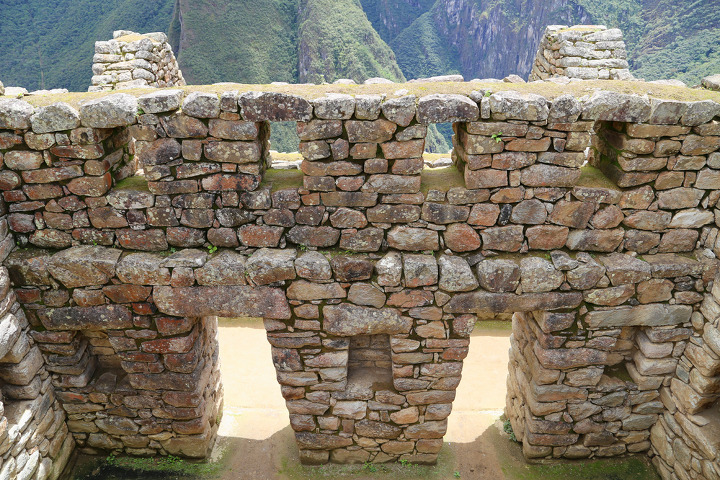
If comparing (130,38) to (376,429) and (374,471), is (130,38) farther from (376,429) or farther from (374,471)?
(374,471)

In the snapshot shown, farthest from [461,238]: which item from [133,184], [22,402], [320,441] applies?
[22,402]

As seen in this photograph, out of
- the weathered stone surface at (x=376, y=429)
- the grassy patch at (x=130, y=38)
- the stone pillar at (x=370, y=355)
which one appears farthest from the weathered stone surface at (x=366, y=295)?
the grassy patch at (x=130, y=38)

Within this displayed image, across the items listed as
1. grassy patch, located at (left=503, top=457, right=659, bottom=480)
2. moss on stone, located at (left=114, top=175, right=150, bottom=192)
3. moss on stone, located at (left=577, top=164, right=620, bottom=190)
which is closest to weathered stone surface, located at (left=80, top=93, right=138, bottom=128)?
moss on stone, located at (left=114, top=175, right=150, bottom=192)

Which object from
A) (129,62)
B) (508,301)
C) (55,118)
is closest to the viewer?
(55,118)

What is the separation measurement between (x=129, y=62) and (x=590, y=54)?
7783mm

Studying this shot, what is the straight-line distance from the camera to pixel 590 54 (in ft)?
28.3

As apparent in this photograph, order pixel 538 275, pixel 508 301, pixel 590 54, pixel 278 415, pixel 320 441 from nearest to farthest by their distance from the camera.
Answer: pixel 538 275 → pixel 508 301 → pixel 320 441 → pixel 278 415 → pixel 590 54

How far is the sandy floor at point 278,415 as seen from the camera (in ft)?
20.0

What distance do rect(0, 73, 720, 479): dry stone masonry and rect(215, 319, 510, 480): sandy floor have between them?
771mm

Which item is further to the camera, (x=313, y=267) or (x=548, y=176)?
(x=313, y=267)

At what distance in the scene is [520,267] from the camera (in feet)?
15.8

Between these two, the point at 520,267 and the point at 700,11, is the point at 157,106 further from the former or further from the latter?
the point at 700,11

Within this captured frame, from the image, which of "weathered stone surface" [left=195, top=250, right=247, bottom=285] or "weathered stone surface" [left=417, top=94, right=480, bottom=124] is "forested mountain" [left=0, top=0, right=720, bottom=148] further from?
"weathered stone surface" [left=195, top=250, right=247, bottom=285]

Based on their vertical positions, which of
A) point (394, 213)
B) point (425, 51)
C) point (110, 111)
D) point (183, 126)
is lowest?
point (425, 51)
